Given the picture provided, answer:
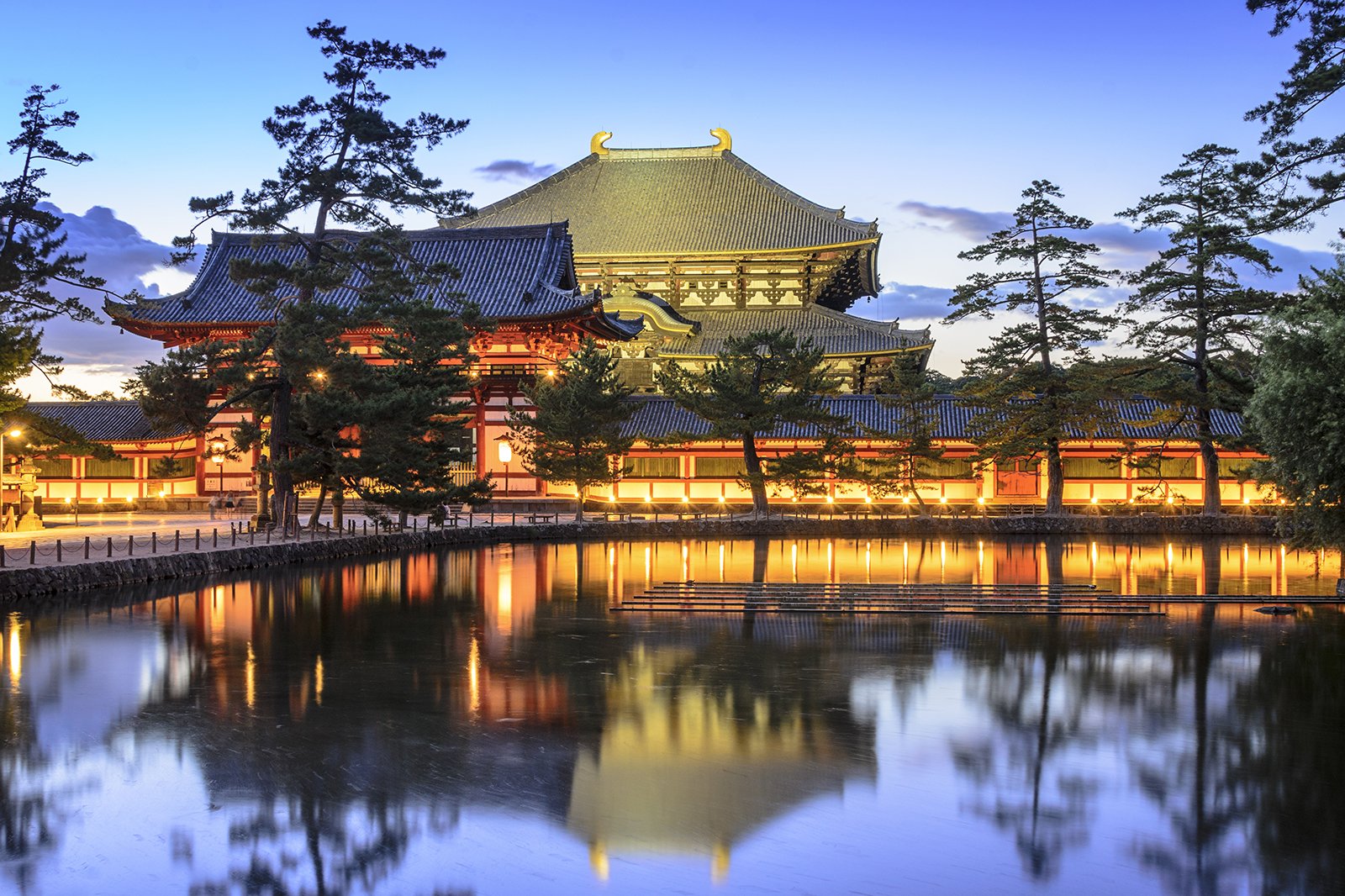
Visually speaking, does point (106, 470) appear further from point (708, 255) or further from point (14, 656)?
point (14, 656)

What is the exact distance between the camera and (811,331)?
188 ft

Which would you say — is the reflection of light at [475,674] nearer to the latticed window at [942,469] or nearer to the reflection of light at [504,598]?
the reflection of light at [504,598]

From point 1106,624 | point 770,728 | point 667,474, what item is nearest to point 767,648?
point 770,728

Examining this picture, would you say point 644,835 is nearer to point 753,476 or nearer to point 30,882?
point 30,882

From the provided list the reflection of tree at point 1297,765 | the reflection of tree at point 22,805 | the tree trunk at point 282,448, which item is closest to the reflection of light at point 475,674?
the reflection of tree at point 22,805

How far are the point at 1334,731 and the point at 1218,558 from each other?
73.3 feet

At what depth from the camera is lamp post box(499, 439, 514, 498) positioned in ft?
157

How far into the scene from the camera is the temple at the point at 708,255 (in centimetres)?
5722

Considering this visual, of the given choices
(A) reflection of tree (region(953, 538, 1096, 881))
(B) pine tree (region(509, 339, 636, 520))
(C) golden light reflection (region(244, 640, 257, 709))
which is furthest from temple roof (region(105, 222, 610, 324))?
(A) reflection of tree (region(953, 538, 1096, 881))

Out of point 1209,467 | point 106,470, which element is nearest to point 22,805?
point 106,470

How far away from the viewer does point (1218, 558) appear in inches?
1342

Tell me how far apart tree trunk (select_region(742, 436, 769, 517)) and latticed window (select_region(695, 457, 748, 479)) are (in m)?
5.34

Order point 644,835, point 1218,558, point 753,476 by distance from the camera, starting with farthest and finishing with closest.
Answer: point 753,476 < point 1218,558 < point 644,835

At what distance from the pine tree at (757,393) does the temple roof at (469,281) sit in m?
6.08
